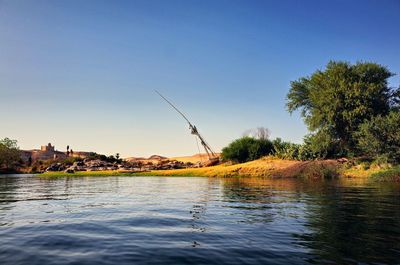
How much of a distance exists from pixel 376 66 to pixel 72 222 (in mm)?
43999

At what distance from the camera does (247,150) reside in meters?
55.5

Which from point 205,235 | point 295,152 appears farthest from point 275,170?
point 205,235

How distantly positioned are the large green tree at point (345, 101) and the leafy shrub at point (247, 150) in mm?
9226

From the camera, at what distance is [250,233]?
→ 9.12m

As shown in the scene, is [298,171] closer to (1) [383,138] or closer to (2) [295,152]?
(2) [295,152]

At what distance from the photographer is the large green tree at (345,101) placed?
42.2 metres

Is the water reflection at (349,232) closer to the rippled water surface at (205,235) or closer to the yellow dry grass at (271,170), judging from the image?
the rippled water surface at (205,235)

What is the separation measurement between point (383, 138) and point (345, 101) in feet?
24.3

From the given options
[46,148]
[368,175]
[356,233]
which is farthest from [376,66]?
[46,148]

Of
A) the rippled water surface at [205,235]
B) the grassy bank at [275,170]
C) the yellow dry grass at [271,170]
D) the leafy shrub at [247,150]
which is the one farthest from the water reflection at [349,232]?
the leafy shrub at [247,150]

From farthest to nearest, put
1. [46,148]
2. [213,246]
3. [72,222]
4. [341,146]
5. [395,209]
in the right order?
[46,148] < [341,146] < [395,209] < [72,222] < [213,246]

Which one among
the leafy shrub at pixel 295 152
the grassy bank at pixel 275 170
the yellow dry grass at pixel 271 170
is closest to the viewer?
the grassy bank at pixel 275 170

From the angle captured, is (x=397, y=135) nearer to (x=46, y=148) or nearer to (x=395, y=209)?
(x=395, y=209)

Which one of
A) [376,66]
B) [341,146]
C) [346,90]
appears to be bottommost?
[341,146]
